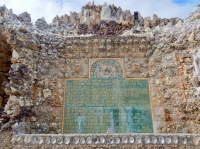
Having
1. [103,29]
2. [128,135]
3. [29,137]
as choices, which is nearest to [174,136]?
[128,135]

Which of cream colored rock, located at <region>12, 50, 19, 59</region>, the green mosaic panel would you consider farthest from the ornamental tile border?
→ cream colored rock, located at <region>12, 50, 19, 59</region>

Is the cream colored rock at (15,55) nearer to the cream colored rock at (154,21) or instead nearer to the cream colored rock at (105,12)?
the cream colored rock at (105,12)

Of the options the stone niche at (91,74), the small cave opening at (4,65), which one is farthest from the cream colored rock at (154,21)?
the small cave opening at (4,65)

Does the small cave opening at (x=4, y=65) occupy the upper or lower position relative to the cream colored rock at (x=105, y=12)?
lower

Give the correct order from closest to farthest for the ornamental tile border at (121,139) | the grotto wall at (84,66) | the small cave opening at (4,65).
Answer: the ornamental tile border at (121,139) → the grotto wall at (84,66) → the small cave opening at (4,65)

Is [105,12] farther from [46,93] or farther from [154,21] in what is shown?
[46,93]

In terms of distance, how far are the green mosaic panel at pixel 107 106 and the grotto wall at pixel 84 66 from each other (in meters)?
0.30

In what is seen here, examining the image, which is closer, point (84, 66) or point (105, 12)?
point (84, 66)

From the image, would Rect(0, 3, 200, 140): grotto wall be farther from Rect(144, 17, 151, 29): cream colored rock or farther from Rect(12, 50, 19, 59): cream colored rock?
Rect(144, 17, 151, 29): cream colored rock

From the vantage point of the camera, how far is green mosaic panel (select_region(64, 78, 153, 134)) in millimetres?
8898

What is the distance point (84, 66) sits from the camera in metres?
10.0

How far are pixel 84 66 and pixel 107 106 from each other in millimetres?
1940

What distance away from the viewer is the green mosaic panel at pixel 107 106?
8898 mm

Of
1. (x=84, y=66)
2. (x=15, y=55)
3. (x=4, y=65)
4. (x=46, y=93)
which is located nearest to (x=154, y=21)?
(x=84, y=66)
